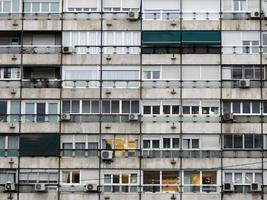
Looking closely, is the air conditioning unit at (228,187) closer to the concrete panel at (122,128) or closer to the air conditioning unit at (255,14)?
the concrete panel at (122,128)

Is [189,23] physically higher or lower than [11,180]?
higher

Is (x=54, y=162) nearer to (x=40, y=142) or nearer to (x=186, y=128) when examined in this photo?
(x=40, y=142)

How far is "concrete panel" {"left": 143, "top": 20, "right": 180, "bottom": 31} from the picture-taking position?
47.4m

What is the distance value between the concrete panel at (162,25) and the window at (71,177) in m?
8.57

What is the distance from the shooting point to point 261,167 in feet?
151

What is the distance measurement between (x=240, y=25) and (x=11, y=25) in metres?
12.2

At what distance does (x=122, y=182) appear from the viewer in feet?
151

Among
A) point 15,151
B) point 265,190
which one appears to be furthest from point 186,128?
point 15,151

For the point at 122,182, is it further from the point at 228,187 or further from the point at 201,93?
the point at 201,93

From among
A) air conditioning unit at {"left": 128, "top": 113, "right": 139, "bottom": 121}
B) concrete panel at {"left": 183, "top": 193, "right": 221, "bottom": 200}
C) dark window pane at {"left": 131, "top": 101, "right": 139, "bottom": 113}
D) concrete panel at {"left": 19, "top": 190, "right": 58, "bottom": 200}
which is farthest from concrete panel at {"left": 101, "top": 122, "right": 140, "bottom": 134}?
concrete panel at {"left": 183, "top": 193, "right": 221, "bottom": 200}

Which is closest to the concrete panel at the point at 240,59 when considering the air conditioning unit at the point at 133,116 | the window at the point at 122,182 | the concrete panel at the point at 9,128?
the air conditioning unit at the point at 133,116

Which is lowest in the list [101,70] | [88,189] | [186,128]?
[88,189]

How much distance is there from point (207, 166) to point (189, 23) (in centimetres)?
769

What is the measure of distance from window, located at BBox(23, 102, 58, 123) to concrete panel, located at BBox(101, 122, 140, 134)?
2.68 metres
